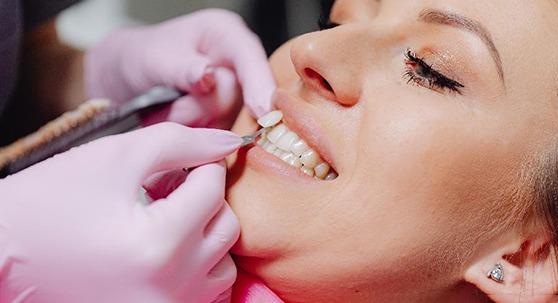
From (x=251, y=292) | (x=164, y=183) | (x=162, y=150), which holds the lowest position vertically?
(x=251, y=292)

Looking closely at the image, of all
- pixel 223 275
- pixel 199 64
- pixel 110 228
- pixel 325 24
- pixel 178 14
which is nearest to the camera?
pixel 110 228

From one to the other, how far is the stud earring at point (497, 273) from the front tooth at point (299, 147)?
0.32 m

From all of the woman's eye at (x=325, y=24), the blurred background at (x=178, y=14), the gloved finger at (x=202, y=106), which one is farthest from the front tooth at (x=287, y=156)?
the blurred background at (x=178, y=14)

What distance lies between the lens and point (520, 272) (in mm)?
1034

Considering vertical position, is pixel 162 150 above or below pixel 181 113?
above

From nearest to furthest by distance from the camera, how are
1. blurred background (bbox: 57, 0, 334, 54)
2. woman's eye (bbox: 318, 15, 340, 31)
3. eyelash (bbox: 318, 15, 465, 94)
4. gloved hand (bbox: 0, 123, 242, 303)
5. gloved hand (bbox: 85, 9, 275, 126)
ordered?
gloved hand (bbox: 0, 123, 242, 303) → eyelash (bbox: 318, 15, 465, 94) → woman's eye (bbox: 318, 15, 340, 31) → gloved hand (bbox: 85, 9, 275, 126) → blurred background (bbox: 57, 0, 334, 54)

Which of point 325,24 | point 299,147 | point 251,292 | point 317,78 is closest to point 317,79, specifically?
point 317,78

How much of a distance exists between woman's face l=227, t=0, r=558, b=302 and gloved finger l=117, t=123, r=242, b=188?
9 cm

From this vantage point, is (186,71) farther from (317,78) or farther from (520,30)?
(520,30)

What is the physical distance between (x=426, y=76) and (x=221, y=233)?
35 centimetres

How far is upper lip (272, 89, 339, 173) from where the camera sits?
100cm

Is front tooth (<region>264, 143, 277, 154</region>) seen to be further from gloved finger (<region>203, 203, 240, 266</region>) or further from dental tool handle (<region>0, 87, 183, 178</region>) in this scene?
dental tool handle (<region>0, 87, 183, 178</region>)

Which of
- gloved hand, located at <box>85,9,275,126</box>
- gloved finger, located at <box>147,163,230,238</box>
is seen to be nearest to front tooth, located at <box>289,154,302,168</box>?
gloved finger, located at <box>147,163,230,238</box>

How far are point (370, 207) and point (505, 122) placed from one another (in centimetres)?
21
